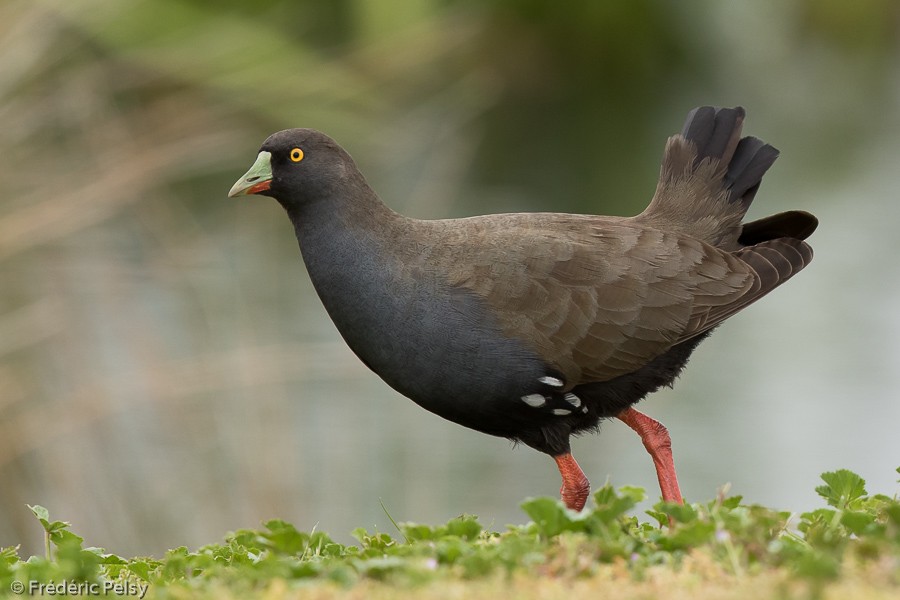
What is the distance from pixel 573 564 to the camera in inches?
127

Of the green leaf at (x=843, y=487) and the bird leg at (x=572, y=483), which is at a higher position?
the bird leg at (x=572, y=483)

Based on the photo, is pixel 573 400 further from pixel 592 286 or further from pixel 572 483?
pixel 592 286

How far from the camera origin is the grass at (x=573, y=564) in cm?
297

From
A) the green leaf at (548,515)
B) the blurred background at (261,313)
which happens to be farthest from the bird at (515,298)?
the green leaf at (548,515)

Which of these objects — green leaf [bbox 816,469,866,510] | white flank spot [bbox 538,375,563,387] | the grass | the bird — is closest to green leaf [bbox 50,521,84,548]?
the grass

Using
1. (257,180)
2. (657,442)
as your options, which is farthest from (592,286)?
(257,180)

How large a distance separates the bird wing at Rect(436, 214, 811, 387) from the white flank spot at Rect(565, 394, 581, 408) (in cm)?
8

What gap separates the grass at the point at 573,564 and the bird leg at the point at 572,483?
1116 mm

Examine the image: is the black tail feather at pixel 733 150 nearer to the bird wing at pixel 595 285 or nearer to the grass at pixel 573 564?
the bird wing at pixel 595 285

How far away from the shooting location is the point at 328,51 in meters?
13.1

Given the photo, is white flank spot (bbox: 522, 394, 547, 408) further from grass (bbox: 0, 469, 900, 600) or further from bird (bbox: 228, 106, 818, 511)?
grass (bbox: 0, 469, 900, 600)

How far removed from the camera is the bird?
486cm

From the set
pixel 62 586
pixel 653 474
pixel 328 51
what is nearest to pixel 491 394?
pixel 62 586

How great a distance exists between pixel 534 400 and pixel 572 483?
44cm
